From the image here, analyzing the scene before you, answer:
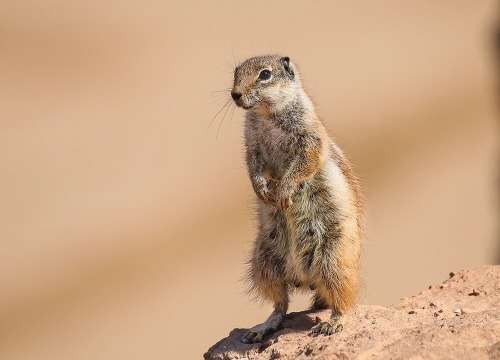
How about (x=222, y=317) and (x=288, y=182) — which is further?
(x=222, y=317)

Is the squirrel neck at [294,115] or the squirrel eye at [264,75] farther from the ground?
the squirrel eye at [264,75]

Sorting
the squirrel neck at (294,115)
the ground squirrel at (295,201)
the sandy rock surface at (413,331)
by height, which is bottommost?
the sandy rock surface at (413,331)

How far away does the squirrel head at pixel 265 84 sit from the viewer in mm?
6582

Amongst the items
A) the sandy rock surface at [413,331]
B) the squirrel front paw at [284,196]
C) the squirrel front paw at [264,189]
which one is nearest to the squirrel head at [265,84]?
the squirrel front paw at [264,189]

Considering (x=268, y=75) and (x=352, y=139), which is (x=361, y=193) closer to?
(x=268, y=75)

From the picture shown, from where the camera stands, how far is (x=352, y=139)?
19.3 m

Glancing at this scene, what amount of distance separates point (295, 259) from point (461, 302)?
46.9 inches

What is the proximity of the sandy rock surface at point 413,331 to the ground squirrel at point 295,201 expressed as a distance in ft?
0.45

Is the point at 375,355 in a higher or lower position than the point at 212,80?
lower

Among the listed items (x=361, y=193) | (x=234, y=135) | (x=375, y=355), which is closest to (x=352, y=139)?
(x=234, y=135)

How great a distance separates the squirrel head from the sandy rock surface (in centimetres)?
144

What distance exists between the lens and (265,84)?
6695 mm

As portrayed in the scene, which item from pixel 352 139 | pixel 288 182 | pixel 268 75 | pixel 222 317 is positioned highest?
pixel 268 75

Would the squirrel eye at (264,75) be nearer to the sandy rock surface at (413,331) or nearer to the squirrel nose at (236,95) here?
the squirrel nose at (236,95)
